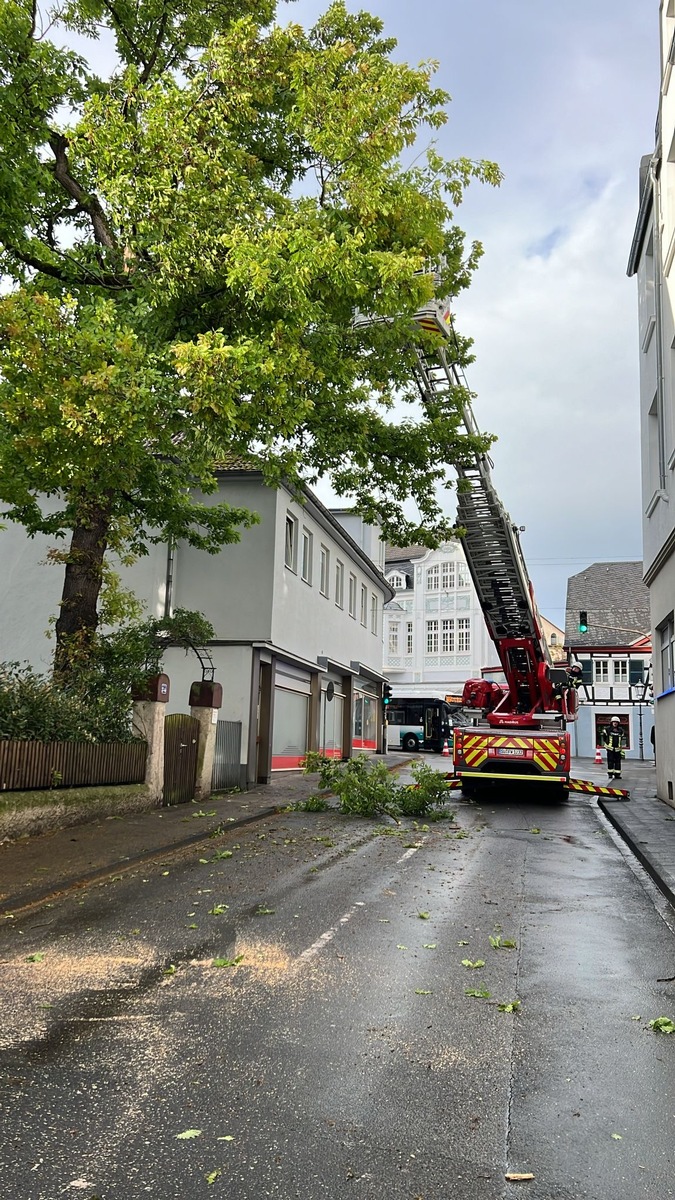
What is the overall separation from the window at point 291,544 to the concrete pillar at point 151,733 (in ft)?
28.0

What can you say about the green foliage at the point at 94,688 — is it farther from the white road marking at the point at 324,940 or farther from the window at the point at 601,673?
the window at the point at 601,673

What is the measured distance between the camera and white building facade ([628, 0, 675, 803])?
639 inches

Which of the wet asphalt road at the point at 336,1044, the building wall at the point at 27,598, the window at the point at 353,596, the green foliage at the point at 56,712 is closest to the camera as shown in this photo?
the wet asphalt road at the point at 336,1044

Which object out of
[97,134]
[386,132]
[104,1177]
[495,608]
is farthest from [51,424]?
[495,608]

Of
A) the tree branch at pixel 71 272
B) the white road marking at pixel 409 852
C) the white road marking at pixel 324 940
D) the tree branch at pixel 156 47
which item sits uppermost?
the tree branch at pixel 156 47

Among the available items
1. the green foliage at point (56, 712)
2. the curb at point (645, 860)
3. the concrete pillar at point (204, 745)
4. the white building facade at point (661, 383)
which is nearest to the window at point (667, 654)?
the white building facade at point (661, 383)

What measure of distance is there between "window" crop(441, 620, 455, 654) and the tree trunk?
52638 mm

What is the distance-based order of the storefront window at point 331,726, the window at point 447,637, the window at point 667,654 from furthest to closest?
Result: the window at point 447,637 → the storefront window at point 331,726 → the window at point 667,654

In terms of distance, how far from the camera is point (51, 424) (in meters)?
10.0

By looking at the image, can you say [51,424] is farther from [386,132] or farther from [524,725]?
[524,725]

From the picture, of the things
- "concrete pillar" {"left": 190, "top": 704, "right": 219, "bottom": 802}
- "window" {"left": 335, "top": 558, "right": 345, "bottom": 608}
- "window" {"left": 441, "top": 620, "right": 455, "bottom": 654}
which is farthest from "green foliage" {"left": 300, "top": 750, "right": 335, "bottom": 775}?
"window" {"left": 441, "top": 620, "right": 455, "bottom": 654}

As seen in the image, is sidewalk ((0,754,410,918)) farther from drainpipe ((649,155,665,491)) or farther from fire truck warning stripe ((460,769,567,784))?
drainpipe ((649,155,665,491))

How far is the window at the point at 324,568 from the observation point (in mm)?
27078

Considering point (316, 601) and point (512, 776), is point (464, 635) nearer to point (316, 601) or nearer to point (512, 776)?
point (316, 601)
